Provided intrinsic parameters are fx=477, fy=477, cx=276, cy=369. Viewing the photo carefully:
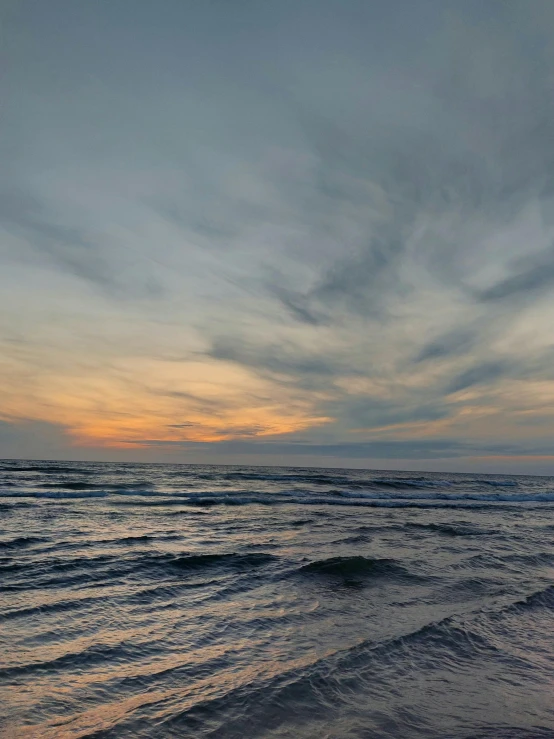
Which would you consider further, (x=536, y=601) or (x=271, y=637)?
(x=536, y=601)

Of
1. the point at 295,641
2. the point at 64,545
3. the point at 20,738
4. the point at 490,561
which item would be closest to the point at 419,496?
the point at 490,561

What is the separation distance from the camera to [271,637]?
810cm

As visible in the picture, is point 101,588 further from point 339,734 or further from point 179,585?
point 339,734

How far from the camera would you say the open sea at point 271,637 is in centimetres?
546

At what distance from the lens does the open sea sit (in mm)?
5461

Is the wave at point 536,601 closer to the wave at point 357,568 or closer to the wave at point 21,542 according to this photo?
the wave at point 357,568

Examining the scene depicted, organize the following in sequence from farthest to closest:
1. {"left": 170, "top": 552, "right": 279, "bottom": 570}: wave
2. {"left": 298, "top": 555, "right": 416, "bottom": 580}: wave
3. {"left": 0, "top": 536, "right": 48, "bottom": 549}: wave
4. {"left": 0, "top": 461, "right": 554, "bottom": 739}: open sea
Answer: {"left": 0, "top": 536, "right": 48, "bottom": 549}: wave → {"left": 170, "top": 552, "right": 279, "bottom": 570}: wave → {"left": 298, "top": 555, "right": 416, "bottom": 580}: wave → {"left": 0, "top": 461, "right": 554, "bottom": 739}: open sea

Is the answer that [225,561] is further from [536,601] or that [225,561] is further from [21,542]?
[536,601]

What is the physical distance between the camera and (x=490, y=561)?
15352mm

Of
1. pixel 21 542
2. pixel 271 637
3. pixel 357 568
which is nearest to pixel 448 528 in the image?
pixel 357 568

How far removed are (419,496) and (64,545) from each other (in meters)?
40.8

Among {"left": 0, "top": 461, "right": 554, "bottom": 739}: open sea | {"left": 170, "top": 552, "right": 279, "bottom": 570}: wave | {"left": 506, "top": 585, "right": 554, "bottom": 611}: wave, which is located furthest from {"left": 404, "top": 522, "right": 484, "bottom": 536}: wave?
{"left": 170, "top": 552, "right": 279, "bottom": 570}: wave

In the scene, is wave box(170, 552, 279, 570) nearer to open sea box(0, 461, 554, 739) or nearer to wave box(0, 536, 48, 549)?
open sea box(0, 461, 554, 739)

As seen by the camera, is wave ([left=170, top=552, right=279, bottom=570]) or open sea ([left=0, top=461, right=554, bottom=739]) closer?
open sea ([left=0, top=461, right=554, bottom=739])
